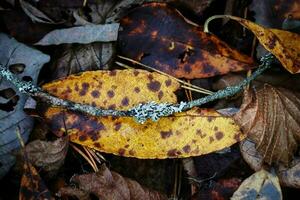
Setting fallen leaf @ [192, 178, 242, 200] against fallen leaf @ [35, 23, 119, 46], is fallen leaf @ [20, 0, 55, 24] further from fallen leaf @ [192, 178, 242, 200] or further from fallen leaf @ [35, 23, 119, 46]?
fallen leaf @ [192, 178, 242, 200]

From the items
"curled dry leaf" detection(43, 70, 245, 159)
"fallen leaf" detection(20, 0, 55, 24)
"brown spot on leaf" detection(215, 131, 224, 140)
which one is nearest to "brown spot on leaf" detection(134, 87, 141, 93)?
"curled dry leaf" detection(43, 70, 245, 159)

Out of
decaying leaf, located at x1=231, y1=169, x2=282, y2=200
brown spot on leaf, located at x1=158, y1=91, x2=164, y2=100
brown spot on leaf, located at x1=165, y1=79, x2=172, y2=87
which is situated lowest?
decaying leaf, located at x1=231, y1=169, x2=282, y2=200

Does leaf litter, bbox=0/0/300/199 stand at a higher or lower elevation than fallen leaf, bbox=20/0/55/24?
lower

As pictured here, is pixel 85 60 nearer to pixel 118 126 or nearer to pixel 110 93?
pixel 110 93

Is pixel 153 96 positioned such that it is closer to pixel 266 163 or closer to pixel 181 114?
pixel 181 114

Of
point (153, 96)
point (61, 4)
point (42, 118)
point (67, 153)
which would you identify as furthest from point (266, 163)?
point (61, 4)

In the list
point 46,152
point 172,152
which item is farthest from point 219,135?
point 46,152

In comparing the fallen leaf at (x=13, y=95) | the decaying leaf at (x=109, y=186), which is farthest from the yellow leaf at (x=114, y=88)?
the decaying leaf at (x=109, y=186)
